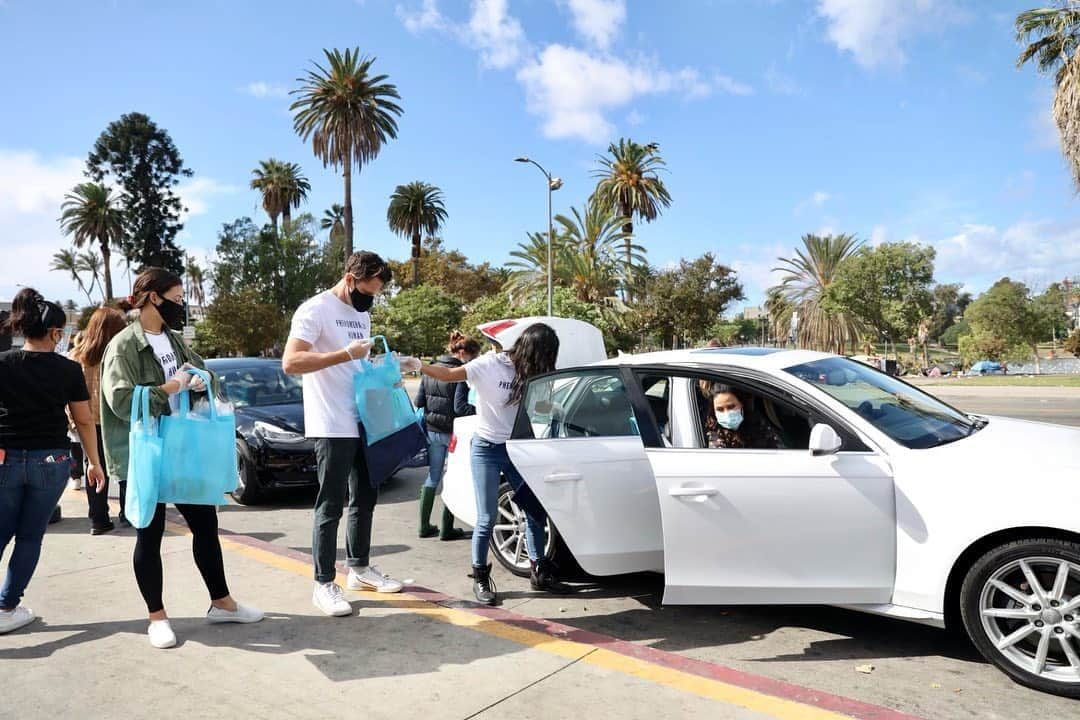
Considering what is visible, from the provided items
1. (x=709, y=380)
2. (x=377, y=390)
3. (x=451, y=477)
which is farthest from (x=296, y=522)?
(x=709, y=380)

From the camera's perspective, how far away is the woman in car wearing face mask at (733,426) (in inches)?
151

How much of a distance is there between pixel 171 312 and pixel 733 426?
2.94 meters

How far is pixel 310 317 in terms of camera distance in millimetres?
3938

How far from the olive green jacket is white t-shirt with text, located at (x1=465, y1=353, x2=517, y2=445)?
1579 mm

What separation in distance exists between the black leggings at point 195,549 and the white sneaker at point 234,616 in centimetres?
9

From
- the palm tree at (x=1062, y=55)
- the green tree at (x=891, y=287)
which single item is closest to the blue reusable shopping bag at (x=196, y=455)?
the palm tree at (x=1062, y=55)

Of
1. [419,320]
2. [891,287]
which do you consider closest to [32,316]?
[419,320]

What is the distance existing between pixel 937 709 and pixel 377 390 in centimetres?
298

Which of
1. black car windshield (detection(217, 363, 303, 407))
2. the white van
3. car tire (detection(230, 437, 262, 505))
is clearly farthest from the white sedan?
black car windshield (detection(217, 363, 303, 407))

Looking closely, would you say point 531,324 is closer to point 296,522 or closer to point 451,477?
point 451,477

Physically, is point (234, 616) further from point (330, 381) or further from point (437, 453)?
point (437, 453)

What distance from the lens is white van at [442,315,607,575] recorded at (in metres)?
4.82

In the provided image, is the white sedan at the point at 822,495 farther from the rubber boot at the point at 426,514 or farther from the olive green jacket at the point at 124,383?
the rubber boot at the point at 426,514

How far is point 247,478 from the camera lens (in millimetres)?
7312
